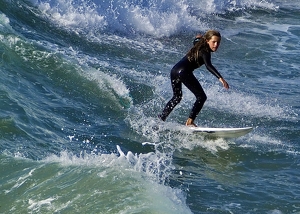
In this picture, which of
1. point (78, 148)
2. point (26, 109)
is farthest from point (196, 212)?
point (26, 109)

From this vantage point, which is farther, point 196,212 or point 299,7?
point 299,7

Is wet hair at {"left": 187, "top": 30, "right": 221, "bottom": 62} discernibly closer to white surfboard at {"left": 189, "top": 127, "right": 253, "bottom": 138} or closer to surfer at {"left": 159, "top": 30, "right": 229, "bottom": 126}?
surfer at {"left": 159, "top": 30, "right": 229, "bottom": 126}

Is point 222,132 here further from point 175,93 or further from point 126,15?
point 126,15

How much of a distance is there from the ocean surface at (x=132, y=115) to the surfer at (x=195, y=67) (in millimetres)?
451

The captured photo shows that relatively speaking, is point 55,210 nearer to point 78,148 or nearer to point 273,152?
point 78,148

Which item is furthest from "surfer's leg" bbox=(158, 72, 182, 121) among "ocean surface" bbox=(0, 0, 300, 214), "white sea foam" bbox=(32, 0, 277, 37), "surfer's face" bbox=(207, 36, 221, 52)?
"white sea foam" bbox=(32, 0, 277, 37)

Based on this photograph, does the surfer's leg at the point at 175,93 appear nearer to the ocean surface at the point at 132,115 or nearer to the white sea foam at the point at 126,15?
the ocean surface at the point at 132,115

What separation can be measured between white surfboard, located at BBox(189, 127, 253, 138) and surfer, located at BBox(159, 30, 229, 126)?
217mm

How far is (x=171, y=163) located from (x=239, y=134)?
1436 mm

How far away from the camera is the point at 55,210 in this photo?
632 cm

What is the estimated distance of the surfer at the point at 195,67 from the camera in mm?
9477

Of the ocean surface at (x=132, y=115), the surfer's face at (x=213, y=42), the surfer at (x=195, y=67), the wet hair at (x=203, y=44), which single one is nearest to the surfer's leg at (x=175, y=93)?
the surfer at (x=195, y=67)

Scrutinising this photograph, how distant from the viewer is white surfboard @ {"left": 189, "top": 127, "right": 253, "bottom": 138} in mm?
9812

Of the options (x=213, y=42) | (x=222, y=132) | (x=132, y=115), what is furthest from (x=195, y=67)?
(x=132, y=115)
